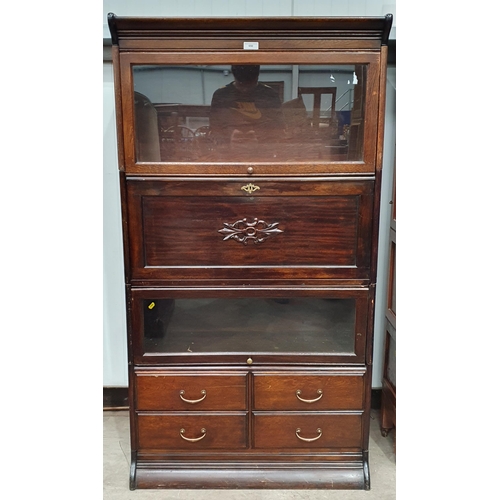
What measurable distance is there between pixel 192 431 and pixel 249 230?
766 millimetres

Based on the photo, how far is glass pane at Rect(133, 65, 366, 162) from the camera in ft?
5.04

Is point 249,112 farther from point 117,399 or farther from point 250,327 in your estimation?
point 117,399

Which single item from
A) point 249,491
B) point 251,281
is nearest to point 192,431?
point 249,491

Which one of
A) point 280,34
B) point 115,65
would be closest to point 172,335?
point 115,65

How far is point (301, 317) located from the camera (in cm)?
173

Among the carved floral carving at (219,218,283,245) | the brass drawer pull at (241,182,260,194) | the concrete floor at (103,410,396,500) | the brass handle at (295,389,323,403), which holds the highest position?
the brass drawer pull at (241,182,260,194)

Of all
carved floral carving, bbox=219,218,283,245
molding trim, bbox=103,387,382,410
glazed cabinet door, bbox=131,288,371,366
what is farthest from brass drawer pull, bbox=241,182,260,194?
molding trim, bbox=103,387,382,410

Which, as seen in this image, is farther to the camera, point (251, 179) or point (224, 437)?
point (224, 437)

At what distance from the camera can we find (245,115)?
5.41 ft

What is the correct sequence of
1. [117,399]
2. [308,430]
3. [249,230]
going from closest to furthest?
[249,230] → [308,430] → [117,399]

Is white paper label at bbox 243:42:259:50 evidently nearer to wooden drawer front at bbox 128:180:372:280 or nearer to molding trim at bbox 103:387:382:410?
wooden drawer front at bbox 128:180:372:280

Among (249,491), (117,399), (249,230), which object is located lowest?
(249,491)

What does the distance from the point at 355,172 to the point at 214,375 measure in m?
0.86

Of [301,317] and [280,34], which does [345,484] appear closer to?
[301,317]
